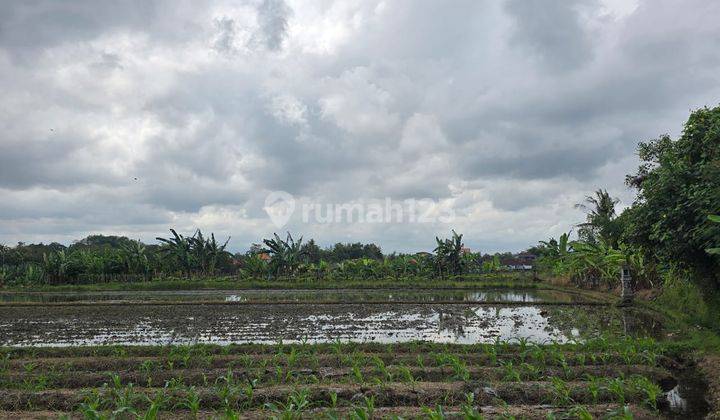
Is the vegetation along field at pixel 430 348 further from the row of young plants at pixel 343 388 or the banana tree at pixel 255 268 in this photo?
the banana tree at pixel 255 268

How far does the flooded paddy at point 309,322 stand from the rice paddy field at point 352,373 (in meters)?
0.11

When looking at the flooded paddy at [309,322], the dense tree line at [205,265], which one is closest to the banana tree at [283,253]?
the dense tree line at [205,265]

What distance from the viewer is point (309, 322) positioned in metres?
14.7

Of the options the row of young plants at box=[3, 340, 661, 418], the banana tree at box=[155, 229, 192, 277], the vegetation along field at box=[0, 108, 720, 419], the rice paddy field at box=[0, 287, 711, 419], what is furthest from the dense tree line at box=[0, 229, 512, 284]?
the row of young plants at box=[3, 340, 661, 418]

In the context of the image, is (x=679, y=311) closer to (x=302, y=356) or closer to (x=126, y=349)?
(x=302, y=356)

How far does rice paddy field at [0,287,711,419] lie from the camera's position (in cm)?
594

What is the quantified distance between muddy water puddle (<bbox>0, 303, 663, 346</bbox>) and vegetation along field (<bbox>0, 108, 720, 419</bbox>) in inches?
3.5

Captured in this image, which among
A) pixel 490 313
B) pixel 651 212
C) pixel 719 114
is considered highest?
pixel 719 114

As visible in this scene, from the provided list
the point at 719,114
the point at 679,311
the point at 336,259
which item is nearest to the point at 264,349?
the point at 719,114

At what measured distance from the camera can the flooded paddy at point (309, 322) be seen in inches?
474

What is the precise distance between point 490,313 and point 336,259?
140 feet

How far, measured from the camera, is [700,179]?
35.6 feet

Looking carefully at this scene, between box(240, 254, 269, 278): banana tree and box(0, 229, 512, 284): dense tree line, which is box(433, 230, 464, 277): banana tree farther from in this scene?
box(240, 254, 269, 278): banana tree

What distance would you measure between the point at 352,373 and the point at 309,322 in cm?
744
